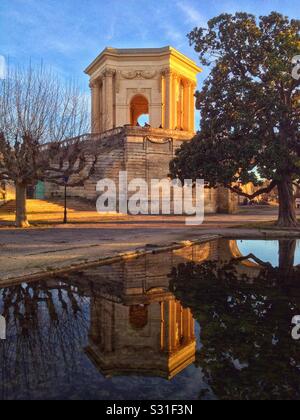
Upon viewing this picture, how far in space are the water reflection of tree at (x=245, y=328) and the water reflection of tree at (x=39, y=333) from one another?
148 centimetres

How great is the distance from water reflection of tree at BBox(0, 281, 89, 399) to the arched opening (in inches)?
1830

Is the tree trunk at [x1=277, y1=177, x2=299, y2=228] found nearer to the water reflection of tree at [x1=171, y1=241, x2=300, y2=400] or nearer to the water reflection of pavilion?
the water reflection of tree at [x1=171, y1=241, x2=300, y2=400]

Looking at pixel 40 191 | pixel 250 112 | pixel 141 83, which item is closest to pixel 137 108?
pixel 141 83

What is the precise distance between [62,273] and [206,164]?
14825 millimetres

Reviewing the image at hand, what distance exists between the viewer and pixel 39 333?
447 cm

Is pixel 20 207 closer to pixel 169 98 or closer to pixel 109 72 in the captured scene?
pixel 109 72

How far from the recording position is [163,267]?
29.3 feet

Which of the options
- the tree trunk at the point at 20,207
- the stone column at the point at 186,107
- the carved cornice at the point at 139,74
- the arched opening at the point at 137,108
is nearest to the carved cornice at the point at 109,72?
the carved cornice at the point at 139,74

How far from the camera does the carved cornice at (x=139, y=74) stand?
46406 mm

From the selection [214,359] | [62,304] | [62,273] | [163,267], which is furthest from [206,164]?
[214,359]

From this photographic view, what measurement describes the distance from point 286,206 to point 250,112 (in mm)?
6121

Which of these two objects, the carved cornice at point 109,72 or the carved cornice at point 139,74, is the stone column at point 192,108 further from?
the carved cornice at point 109,72

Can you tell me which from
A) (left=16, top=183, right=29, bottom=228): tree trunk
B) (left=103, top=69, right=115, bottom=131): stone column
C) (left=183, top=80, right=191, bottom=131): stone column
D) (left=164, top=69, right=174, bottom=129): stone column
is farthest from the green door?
(left=183, top=80, right=191, bottom=131): stone column
